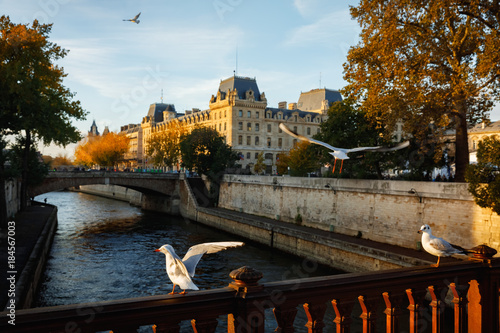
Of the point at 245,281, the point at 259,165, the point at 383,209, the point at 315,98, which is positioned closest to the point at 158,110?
the point at 315,98

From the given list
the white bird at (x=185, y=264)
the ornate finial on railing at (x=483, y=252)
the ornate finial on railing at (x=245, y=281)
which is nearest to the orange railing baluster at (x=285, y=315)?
the ornate finial on railing at (x=245, y=281)

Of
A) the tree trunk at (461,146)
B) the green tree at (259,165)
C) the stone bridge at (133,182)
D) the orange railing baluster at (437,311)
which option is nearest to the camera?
the orange railing baluster at (437,311)

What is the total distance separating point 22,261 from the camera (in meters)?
17.5

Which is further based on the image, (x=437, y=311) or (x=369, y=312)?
(x=437, y=311)

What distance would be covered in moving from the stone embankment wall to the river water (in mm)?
4074

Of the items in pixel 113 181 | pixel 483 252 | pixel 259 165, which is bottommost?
pixel 113 181

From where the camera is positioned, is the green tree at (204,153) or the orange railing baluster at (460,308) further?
the green tree at (204,153)

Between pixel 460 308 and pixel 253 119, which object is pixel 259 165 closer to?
pixel 253 119

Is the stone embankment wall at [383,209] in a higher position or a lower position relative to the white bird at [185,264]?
lower

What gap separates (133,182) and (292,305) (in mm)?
48385

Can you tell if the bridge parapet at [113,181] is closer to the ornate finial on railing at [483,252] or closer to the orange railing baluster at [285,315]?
the orange railing baluster at [285,315]

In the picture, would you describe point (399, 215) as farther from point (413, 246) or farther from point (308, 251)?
point (308, 251)

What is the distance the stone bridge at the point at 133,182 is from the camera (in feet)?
149

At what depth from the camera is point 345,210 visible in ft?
92.1
